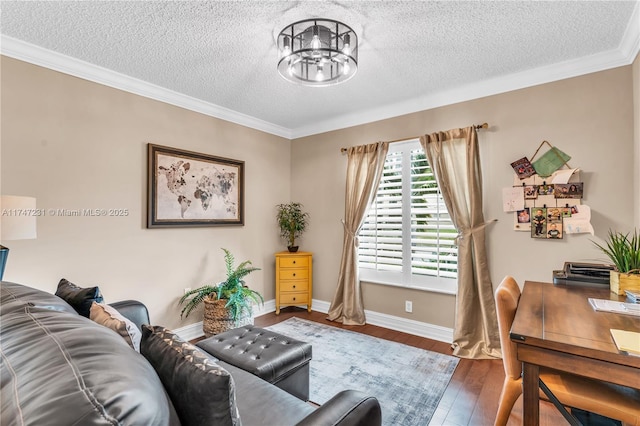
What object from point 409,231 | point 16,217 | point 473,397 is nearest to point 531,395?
point 473,397

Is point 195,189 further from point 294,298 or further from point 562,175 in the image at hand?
point 562,175

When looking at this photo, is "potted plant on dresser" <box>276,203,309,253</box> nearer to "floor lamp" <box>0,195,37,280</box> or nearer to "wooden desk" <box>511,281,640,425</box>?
"floor lamp" <box>0,195,37,280</box>

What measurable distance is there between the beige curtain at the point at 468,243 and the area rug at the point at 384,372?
354mm

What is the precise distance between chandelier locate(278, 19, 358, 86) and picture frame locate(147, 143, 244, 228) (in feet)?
5.58

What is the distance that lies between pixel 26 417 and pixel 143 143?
9.82 feet

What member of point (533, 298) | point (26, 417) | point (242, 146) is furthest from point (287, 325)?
point (26, 417)

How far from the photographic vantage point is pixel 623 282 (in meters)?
1.88

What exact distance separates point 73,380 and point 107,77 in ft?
10.0

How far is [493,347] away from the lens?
2.83 meters

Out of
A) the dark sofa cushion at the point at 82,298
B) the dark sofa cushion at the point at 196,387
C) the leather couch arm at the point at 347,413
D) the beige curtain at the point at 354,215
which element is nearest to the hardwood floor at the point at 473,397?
the beige curtain at the point at 354,215

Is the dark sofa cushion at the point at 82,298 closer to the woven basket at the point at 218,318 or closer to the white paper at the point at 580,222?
the woven basket at the point at 218,318

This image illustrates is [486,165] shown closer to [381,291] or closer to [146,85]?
[381,291]

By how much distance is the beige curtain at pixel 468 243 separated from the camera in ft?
9.52

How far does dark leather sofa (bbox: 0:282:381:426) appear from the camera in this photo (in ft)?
1.84
